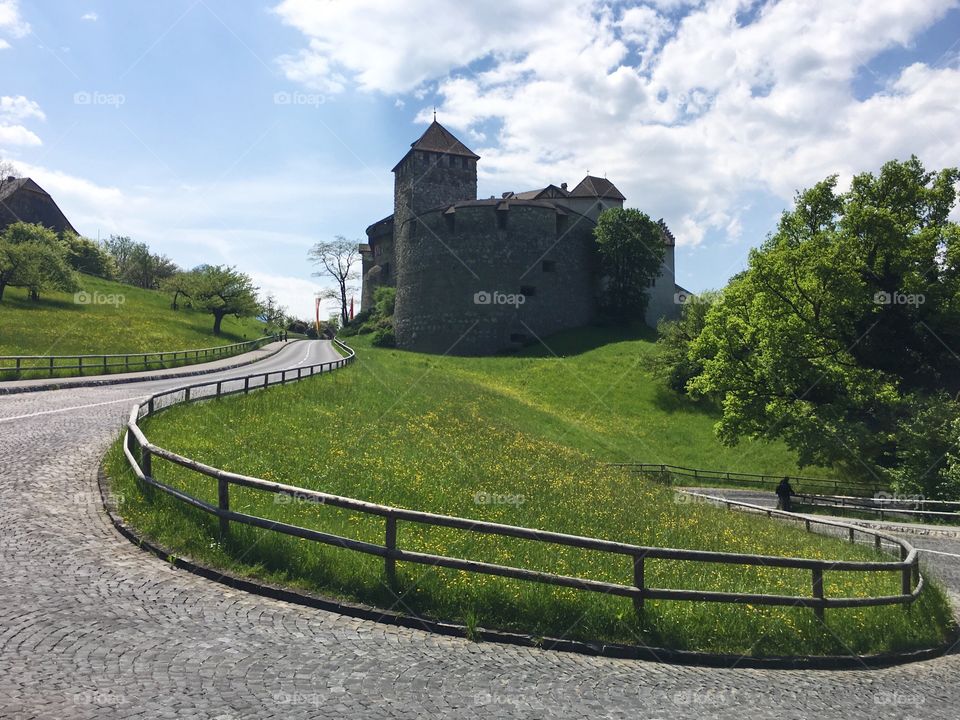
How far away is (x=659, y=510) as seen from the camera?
15453 millimetres

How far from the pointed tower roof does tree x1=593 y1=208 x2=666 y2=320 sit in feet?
76.3

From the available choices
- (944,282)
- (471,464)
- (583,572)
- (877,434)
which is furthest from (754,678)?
(944,282)

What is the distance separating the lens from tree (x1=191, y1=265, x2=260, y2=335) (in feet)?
215

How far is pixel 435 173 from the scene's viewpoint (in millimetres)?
A: 79625

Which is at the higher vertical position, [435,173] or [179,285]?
[435,173]

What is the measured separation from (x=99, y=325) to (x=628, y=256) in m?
48.2

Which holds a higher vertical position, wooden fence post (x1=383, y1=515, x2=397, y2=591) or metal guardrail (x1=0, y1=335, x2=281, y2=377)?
metal guardrail (x1=0, y1=335, x2=281, y2=377)

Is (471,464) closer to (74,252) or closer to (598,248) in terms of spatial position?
(598,248)

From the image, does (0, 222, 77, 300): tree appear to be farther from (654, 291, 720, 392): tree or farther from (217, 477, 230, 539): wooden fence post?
(217, 477, 230, 539): wooden fence post

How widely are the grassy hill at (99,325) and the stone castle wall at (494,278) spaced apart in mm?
21356

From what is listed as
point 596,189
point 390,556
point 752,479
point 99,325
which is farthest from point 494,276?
point 390,556

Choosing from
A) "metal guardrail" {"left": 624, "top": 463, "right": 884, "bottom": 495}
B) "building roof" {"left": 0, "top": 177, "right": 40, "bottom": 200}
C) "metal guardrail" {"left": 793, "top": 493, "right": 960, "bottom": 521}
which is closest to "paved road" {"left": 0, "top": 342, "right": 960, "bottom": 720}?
"metal guardrail" {"left": 793, "top": 493, "right": 960, "bottom": 521}

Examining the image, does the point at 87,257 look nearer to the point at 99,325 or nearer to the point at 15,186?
the point at 15,186

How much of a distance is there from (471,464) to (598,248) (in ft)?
180
